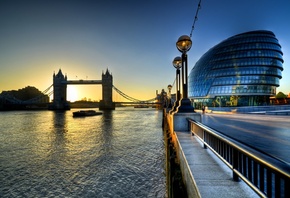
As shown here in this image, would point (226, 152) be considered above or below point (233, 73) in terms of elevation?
below

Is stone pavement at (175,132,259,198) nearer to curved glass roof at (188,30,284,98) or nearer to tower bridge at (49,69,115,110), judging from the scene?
curved glass roof at (188,30,284,98)

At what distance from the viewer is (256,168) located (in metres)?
2.21

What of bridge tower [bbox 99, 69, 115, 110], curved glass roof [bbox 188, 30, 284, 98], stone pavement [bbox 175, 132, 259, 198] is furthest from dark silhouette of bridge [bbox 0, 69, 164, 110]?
stone pavement [bbox 175, 132, 259, 198]

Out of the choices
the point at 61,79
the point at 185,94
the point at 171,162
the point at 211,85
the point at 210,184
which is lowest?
the point at 171,162

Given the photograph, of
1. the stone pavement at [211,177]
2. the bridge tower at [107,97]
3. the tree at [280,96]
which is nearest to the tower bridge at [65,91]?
the bridge tower at [107,97]

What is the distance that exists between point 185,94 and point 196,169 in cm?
502

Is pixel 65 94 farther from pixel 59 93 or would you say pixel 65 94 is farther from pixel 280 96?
pixel 280 96

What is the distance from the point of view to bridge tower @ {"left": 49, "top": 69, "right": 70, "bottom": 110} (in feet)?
468

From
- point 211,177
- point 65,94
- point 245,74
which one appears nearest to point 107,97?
point 65,94

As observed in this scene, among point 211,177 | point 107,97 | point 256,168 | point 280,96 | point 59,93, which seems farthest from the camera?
point 59,93

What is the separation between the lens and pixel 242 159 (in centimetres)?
283

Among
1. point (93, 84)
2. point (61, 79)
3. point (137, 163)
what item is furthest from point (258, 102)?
point (61, 79)

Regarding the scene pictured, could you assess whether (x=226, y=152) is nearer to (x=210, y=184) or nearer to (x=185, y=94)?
(x=210, y=184)

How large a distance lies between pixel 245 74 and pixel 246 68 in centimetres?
222
